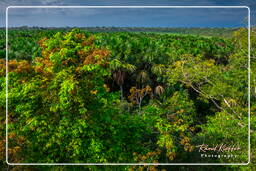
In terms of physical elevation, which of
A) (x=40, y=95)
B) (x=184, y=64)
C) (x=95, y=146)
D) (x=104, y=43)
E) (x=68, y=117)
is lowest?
(x=95, y=146)

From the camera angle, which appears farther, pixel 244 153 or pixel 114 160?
pixel 244 153

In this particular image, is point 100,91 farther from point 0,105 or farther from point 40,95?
point 0,105

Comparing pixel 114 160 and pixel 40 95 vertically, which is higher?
pixel 40 95

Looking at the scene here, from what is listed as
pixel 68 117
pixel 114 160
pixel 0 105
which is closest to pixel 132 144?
pixel 114 160

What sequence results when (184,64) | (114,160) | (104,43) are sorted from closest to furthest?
(114,160), (184,64), (104,43)

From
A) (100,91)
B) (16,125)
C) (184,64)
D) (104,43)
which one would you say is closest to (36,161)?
(16,125)

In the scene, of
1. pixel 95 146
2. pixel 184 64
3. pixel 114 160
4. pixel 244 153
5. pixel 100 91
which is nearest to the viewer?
pixel 95 146

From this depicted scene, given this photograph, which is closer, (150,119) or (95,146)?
(95,146)

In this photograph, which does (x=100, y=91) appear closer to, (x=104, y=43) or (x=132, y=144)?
(x=132, y=144)

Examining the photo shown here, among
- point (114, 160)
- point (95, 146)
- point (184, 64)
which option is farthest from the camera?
point (184, 64)
